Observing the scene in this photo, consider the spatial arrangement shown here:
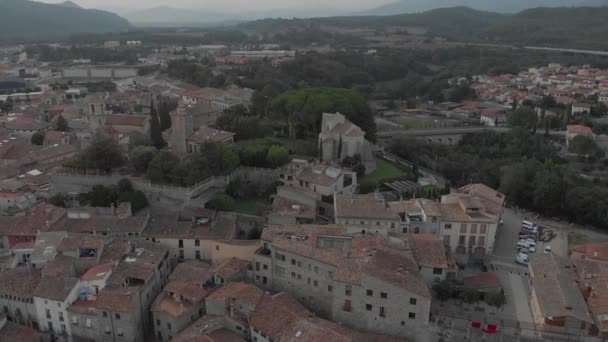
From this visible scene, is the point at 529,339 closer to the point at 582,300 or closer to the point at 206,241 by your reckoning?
the point at 582,300

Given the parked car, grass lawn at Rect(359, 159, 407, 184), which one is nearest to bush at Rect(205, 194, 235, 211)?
grass lawn at Rect(359, 159, 407, 184)

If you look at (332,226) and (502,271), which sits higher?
(332,226)

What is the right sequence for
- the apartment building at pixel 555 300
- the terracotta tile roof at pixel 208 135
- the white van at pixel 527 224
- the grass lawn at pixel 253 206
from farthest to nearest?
the terracotta tile roof at pixel 208 135, the white van at pixel 527 224, the grass lawn at pixel 253 206, the apartment building at pixel 555 300

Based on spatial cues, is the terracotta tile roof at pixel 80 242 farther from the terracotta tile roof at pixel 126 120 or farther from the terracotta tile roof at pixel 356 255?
the terracotta tile roof at pixel 126 120

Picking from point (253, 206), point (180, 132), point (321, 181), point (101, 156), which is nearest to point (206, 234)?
point (253, 206)

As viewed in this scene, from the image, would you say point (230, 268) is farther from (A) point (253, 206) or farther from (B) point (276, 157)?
(B) point (276, 157)

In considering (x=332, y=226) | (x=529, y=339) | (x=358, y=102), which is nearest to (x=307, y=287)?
(x=332, y=226)

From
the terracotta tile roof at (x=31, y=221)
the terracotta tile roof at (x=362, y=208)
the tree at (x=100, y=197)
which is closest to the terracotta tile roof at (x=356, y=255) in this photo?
the terracotta tile roof at (x=362, y=208)
